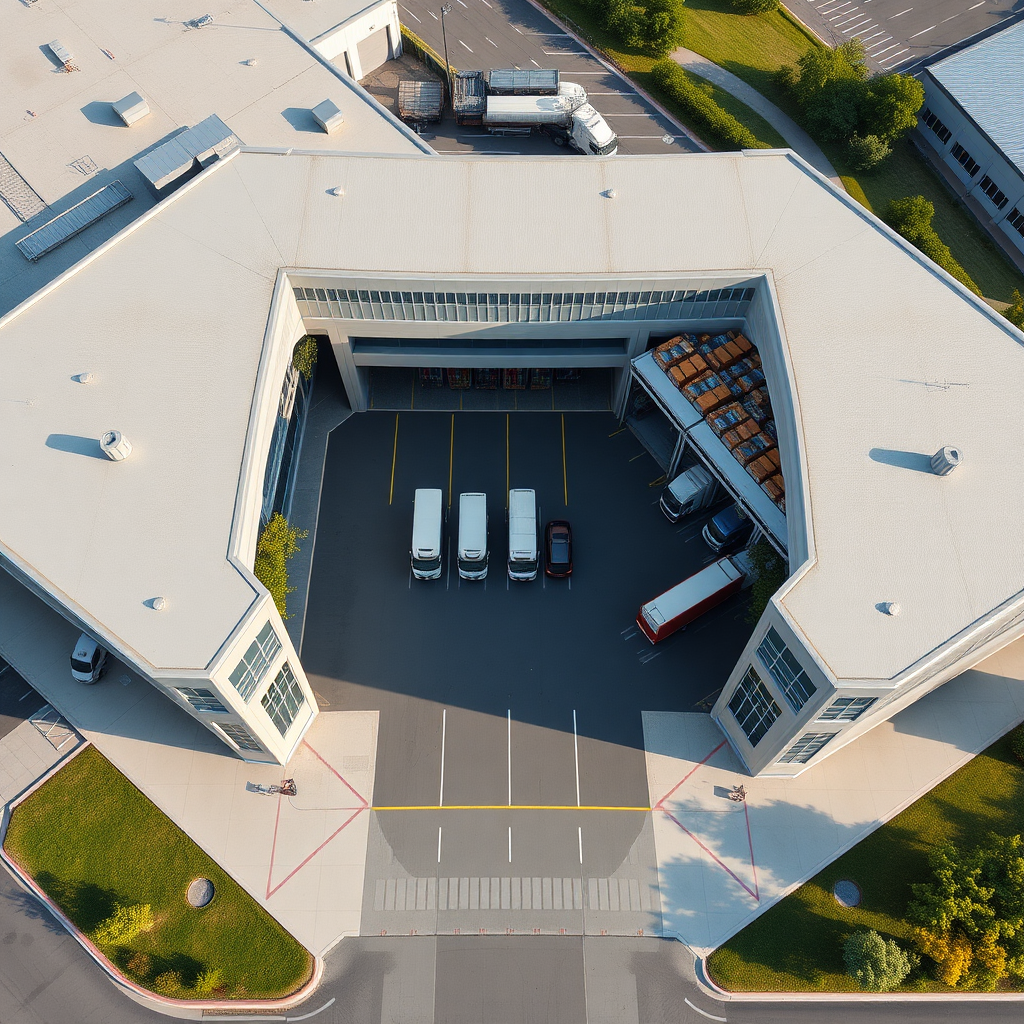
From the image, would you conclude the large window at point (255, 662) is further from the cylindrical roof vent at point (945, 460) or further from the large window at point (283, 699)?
the cylindrical roof vent at point (945, 460)

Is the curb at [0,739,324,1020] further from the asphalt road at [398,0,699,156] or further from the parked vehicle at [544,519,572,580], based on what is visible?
the asphalt road at [398,0,699,156]

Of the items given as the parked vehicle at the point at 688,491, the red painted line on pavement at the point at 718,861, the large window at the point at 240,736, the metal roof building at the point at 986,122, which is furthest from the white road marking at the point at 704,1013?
the metal roof building at the point at 986,122

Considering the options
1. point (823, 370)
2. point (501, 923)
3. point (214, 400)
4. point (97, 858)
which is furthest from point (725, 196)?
point (97, 858)

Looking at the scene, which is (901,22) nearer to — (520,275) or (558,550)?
(520,275)

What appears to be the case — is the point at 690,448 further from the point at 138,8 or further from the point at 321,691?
the point at 138,8

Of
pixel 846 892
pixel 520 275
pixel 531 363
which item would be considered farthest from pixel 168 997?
pixel 520 275

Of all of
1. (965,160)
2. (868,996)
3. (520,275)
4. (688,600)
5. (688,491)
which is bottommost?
(868,996)
